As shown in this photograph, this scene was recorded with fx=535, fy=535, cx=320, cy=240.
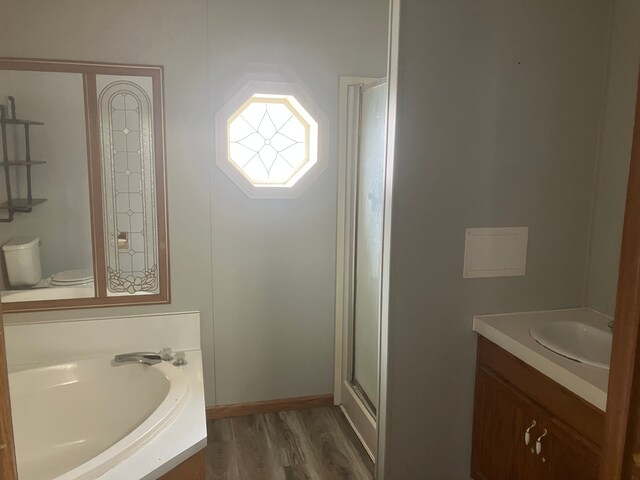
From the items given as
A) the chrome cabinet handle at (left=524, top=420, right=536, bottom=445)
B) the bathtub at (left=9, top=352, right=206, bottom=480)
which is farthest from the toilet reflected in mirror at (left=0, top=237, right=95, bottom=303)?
the chrome cabinet handle at (left=524, top=420, right=536, bottom=445)

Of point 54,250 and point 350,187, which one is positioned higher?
point 350,187

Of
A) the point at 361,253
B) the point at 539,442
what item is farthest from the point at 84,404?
the point at 539,442

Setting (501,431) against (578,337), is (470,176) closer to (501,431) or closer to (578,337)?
(578,337)

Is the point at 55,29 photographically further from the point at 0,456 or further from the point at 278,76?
the point at 0,456

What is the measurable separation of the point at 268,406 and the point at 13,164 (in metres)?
1.86

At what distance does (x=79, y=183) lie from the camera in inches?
103

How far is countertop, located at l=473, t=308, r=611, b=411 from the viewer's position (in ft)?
5.26

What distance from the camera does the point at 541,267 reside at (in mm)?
2225

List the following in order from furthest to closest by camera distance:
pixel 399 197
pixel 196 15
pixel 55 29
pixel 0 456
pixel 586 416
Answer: pixel 196 15 → pixel 55 29 → pixel 399 197 → pixel 586 416 → pixel 0 456

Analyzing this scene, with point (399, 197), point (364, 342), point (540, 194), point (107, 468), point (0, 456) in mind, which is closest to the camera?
point (0, 456)

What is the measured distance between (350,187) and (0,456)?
98.8 inches

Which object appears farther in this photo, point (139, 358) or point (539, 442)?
Result: point (139, 358)

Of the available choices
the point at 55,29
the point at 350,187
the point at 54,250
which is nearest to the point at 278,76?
the point at 350,187

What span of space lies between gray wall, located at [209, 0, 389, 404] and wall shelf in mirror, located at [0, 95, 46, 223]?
867mm
